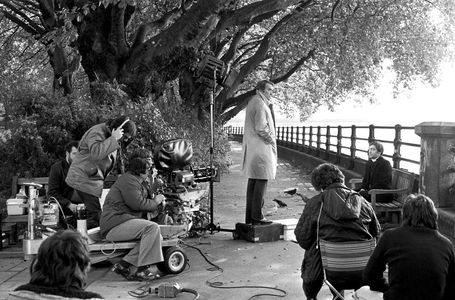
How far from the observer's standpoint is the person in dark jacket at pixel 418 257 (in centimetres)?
349

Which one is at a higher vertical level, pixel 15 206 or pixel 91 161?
pixel 91 161

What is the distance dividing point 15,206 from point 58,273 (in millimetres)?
5037

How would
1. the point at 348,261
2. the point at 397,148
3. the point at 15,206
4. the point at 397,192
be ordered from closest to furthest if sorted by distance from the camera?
the point at 348,261 → the point at 15,206 → the point at 397,192 → the point at 397,148

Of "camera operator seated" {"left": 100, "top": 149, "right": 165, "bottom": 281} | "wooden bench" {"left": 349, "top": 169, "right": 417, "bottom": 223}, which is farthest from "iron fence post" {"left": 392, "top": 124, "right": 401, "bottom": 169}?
"camera operator seated" {"left": 100, "top": 149, "right": 165, "bottom": 281}

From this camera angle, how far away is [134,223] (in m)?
5.96

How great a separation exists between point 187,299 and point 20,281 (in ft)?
6.38

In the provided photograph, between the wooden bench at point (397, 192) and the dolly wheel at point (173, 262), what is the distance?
316cm

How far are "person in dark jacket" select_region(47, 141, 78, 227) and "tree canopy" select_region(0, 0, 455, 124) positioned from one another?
2467 mm

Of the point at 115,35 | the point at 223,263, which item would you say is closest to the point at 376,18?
the point at 115,35

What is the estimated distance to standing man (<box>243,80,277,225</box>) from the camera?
25.1ft

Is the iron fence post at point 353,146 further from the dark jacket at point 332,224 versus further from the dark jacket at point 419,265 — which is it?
the dark jacket at point 419,265

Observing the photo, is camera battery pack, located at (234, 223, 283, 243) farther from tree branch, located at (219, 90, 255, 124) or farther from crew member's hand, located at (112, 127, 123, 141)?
tree branch, located at (219, 90, 255, 124)

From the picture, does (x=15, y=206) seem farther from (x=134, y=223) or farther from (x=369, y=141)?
(x=369, y=141)

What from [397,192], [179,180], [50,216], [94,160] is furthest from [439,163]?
[50,216]
